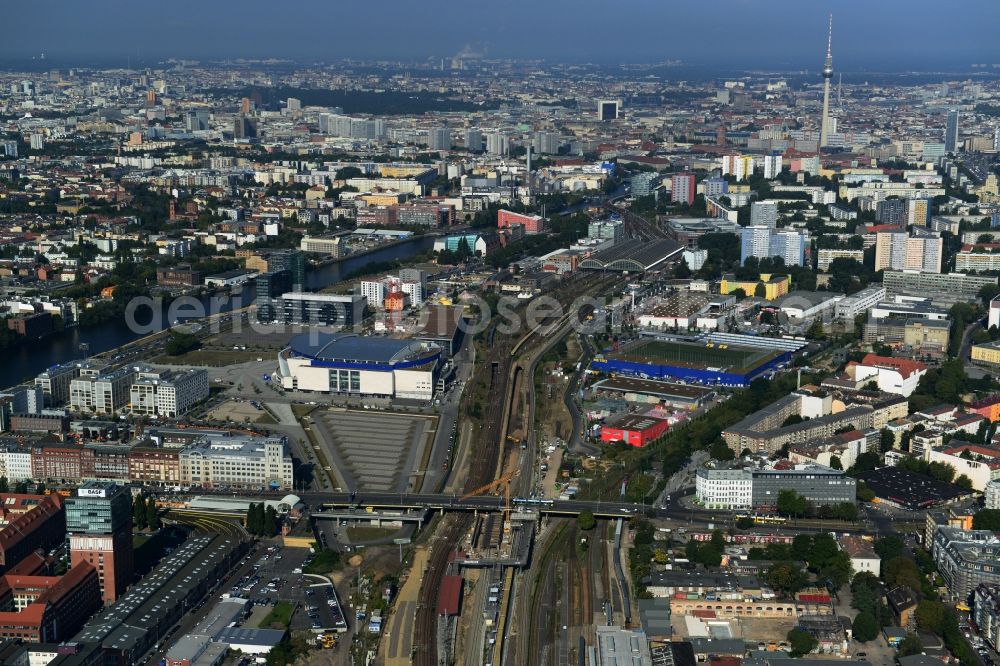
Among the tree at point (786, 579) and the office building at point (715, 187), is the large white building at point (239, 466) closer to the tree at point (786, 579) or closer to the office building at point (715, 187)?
the tree at point (786, 579)

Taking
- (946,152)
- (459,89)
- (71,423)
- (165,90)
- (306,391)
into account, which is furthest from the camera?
(459,89)

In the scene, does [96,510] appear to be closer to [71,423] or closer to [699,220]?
[71,423]

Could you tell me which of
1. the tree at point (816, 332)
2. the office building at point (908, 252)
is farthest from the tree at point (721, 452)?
the office building at point (908, 252)

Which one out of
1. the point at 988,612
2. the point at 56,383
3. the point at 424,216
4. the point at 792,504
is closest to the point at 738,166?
the point at 424,216

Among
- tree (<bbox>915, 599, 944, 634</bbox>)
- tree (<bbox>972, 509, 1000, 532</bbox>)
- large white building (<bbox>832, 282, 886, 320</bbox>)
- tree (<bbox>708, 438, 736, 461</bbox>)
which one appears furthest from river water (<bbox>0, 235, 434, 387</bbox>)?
tree (<bbox>915, 599, 944, 634</bbox>)

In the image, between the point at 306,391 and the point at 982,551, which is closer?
the point at 982,551

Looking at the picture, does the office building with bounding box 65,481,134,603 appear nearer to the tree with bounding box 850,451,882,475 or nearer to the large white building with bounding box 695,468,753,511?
the large white building with bounding box 695,468,753,511

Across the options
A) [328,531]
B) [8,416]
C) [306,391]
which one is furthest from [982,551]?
[8,416]
